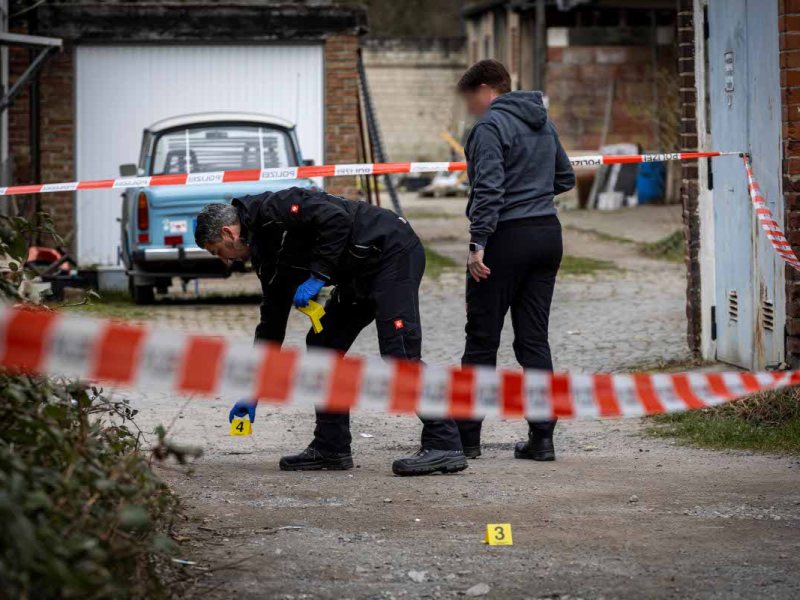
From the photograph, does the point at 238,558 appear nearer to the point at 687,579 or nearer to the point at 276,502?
the point at 276,502

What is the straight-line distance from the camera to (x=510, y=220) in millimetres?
6957

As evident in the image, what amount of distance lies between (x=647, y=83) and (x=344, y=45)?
17980mm

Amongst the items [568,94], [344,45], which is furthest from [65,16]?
[568,94]

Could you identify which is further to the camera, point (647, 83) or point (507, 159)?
point (647, 83)

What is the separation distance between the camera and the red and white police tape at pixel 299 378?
3.96 m

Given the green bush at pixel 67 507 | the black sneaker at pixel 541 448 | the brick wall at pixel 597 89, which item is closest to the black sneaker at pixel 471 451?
the black sneaker at pixel 541 448

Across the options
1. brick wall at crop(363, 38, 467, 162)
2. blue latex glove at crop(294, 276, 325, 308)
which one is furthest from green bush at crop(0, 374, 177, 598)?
brick wall at crop(363, 38, 467, 162)

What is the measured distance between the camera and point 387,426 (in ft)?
27.9

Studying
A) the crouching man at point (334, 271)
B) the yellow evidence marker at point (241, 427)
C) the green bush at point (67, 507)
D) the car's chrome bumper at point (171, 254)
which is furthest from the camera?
the car's chrome bumper at point (171, 254)

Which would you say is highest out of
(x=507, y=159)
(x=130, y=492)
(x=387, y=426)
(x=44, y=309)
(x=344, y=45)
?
(x=344, y=45)

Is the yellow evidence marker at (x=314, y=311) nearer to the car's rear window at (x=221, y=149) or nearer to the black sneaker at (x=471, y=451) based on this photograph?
the black sneaker at (x=471, y=451)

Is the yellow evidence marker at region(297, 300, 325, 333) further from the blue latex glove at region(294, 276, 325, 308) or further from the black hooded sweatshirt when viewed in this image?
the black hooded sweatshirt

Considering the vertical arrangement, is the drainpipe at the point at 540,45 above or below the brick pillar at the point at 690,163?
above

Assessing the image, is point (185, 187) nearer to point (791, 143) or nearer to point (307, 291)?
Result: point (791, 143)
